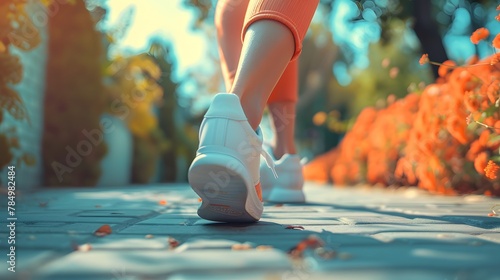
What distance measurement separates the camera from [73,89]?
6.45m

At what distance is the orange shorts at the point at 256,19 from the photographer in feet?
5.18

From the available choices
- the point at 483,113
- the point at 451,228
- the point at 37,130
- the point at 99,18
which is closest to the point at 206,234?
the point at 451,228

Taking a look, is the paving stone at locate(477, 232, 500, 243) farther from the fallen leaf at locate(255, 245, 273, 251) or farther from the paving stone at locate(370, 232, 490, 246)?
the fallen leaf at locate(255, 245, 273, 251)

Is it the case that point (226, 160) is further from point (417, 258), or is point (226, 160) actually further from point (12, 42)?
point (12, 42)

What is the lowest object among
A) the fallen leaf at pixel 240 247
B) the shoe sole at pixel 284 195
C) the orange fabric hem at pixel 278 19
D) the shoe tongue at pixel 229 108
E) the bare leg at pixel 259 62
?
the fallen leaf at pixel 240 247

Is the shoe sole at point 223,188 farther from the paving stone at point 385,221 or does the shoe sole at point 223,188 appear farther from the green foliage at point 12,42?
the green foliage at point 12,42

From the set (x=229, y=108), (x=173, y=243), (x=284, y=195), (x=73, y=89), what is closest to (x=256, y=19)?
(x=229, y=108)

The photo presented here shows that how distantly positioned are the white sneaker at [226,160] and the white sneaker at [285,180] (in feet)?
3.76

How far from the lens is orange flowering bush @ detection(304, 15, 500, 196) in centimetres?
232

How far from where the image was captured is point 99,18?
6855mm

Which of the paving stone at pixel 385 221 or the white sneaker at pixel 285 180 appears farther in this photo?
the white sneaker at pixel 285 180

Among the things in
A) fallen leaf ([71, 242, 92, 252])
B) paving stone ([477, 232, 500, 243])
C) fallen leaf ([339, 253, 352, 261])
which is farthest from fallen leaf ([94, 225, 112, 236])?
paving stone ([477, 232, 500, 243])

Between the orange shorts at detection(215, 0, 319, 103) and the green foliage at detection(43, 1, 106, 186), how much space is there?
4.20m

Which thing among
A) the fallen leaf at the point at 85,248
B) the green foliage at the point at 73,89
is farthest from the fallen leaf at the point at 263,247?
the green foliage at the point at 73,89
